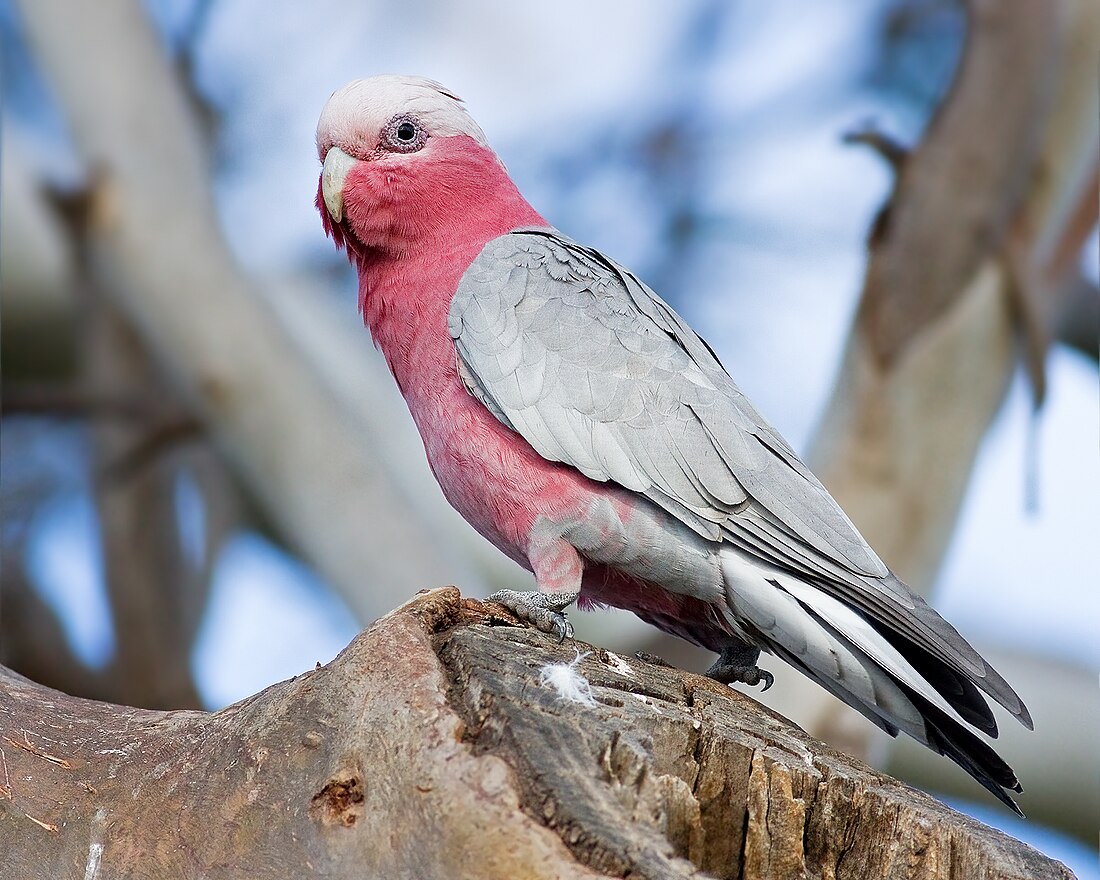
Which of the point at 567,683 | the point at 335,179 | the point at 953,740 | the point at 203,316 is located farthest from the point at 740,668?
the point at 203,316

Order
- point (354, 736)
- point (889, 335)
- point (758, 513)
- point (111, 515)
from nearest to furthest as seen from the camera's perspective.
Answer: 1. point (354, 736)
2. point (758, 513)
3. point (889, 335)
4. point (111, 515)

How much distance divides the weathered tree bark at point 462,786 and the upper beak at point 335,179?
1709mm

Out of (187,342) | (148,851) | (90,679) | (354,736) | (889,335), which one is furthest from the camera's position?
(90,679)

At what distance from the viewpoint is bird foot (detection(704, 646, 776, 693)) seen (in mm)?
3762

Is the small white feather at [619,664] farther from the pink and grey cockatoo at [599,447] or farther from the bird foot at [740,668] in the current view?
the bird foot at [740,668]

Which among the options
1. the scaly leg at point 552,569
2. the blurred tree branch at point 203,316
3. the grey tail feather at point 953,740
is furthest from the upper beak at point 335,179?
the blurred tree branch at point 203,316

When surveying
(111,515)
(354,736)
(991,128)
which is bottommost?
(354,736)

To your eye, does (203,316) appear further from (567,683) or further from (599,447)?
(567,683)

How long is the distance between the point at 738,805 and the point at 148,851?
132cm

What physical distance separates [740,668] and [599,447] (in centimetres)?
89

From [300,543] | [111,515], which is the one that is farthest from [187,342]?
[111,515]

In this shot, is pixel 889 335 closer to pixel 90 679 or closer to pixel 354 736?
pixel 354 736

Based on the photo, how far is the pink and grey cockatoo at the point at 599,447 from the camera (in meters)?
3.35

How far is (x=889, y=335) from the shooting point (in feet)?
20.4
